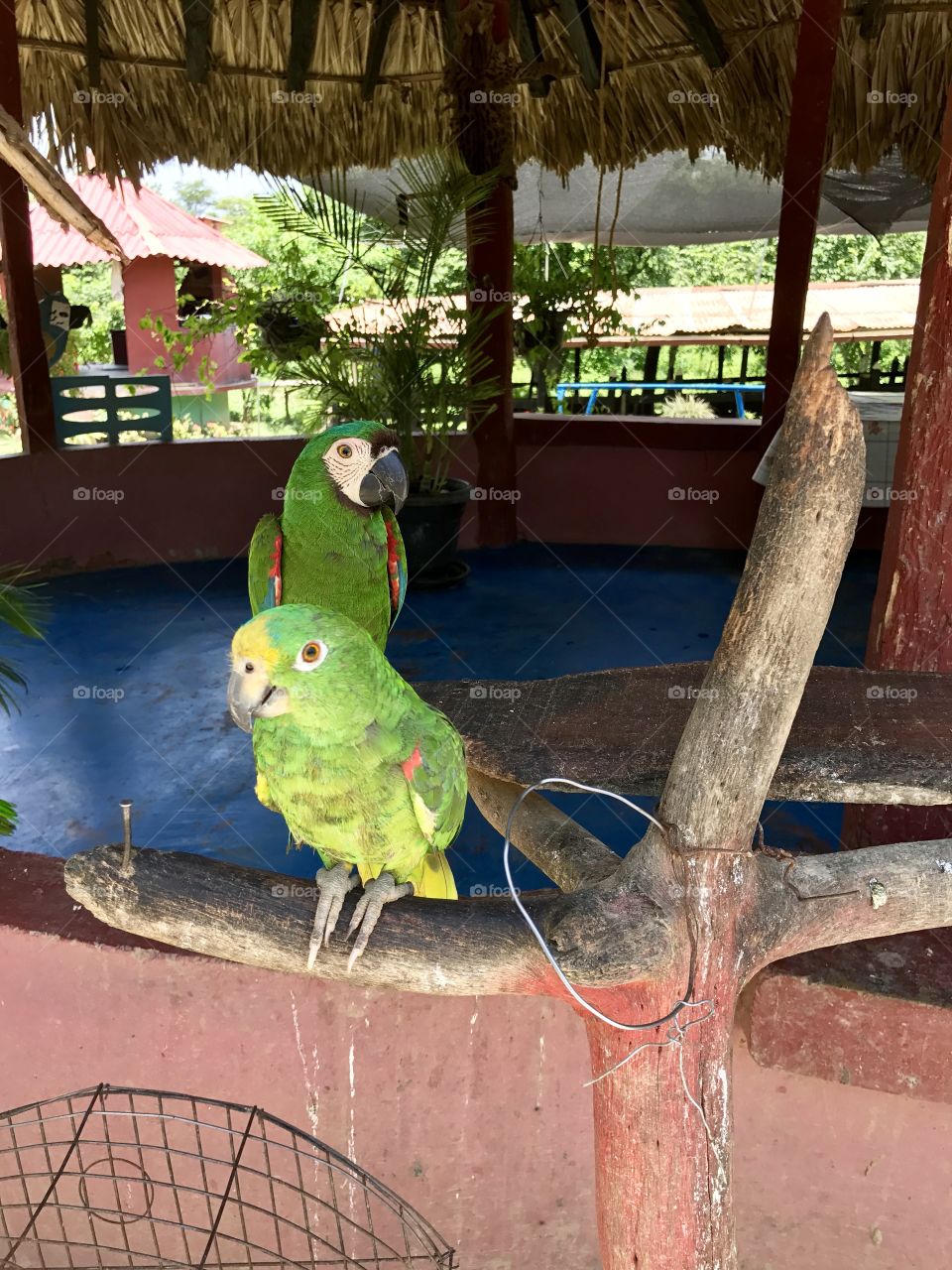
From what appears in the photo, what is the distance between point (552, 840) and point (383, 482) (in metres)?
1.13

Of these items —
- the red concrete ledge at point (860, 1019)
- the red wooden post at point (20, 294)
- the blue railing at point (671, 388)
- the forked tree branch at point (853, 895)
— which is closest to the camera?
the forked tree branch at point (853, 895)

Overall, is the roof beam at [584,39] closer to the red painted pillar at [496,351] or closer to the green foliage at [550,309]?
the red painted pillar at [496,351]

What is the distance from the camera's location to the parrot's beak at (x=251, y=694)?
47.2 inches

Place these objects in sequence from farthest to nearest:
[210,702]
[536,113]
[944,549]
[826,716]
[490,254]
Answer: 1. [536,113]
2. [490,254]
3. [210,702]
4. [944,549]
5. [826,716]

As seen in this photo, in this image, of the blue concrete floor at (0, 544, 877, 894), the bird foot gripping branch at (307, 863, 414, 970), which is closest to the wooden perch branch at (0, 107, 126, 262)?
the bird foot gripping branch at (307, 863, 414, 970)

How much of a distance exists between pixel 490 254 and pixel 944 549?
4315 mm

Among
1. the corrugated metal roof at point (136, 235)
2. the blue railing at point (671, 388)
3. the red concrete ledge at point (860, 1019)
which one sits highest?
the corrugated metal roof at point (136, 235)

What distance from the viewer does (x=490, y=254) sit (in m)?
5.57

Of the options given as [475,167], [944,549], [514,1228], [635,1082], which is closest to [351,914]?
[635,1082]

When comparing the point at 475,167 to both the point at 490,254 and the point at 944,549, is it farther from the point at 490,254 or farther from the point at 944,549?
the point at 944,549

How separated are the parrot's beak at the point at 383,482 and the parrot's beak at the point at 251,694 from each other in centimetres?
122

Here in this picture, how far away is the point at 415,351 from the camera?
520 cm

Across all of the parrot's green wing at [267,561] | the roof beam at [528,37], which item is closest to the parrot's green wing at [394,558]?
the parrot's green wing at [267,561]

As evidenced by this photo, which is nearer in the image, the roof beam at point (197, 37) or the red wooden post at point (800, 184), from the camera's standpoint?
the red wooden post at point (800, 184)
